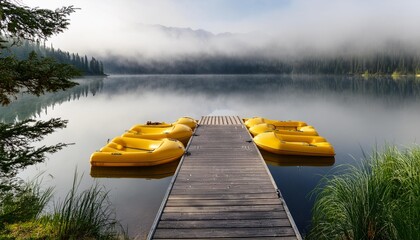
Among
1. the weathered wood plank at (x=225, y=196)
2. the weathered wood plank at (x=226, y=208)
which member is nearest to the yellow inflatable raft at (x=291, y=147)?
the weathered wood plank at (x=225, y=196)

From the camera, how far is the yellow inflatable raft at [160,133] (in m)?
13.3

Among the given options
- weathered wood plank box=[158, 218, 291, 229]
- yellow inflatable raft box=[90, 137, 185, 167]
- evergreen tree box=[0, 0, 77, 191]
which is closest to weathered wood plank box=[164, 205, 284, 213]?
weathered wood plank box=[158, 218, 291, 229]

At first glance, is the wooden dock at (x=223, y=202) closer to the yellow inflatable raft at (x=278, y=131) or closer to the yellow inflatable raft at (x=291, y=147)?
the yellow inflatable raft at (x=291, y=147)

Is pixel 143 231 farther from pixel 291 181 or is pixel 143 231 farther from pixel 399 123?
pixel 399 123

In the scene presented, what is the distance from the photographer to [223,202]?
5.84 meters

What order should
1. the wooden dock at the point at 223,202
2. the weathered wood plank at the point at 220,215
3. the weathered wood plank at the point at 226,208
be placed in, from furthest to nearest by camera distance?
the weathered wood plank at the point at 226,208, the weathered wood plank at the point at 220,215, the wooden dock at the point at 223,202

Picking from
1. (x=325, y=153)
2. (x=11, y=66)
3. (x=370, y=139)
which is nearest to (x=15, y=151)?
(x=11, y=66)

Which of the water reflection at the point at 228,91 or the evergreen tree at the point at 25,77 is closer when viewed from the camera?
the evergreen tree at the point at 25,77

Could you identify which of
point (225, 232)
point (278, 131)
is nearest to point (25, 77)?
point (225, 232)

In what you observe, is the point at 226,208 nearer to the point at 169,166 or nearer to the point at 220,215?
the point at 220,215

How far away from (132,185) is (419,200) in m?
7.77

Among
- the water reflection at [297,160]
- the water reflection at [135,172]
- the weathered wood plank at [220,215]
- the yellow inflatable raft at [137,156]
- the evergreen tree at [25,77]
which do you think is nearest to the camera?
the evergreen tree at [25,77]

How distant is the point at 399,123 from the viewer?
20734 millimetres

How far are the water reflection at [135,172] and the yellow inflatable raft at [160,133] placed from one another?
2822mm
